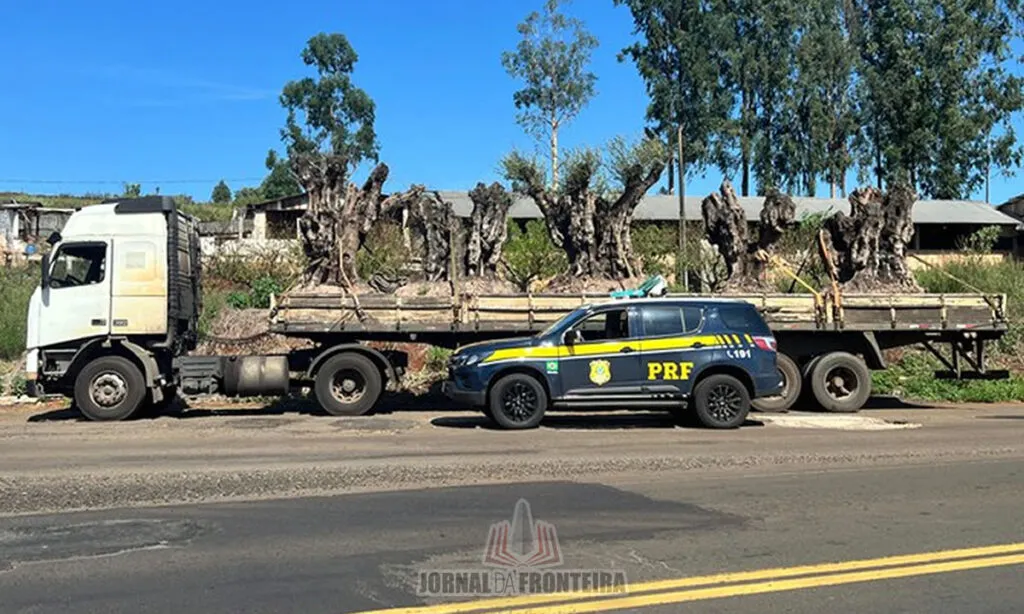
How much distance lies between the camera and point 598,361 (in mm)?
13133

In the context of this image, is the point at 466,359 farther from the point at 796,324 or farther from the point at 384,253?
the point at 384,253

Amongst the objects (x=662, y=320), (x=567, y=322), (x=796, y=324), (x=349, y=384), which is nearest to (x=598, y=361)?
(x=567, y=322)

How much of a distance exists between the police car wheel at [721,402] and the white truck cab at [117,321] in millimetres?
6945

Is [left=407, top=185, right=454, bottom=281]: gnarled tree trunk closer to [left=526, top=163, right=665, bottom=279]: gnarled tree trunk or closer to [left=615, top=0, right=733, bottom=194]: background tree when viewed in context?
[left=526, top=163, right=665, bottom=279]: gnarled tree trunk

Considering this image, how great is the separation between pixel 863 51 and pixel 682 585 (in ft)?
172

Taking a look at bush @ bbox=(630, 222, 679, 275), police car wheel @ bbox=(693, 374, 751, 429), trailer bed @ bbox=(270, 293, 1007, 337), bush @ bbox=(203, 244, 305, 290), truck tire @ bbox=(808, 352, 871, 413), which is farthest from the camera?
bush @ bbox=(630, 222, 679, 275)

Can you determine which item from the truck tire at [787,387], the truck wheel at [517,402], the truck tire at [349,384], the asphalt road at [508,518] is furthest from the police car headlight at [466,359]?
the truck tire at [787,387]

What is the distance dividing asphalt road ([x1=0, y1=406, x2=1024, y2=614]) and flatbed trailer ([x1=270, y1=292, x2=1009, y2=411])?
319 cm

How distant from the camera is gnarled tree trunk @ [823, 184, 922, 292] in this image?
21047mm

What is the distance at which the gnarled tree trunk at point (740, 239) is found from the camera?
21.1m

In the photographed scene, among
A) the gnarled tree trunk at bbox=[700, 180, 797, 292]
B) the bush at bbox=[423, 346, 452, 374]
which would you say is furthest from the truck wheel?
the gnarled tree trunk at bbox=[700, 180, 797, 292]

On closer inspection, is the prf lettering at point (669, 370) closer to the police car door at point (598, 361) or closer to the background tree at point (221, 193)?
the police car door at point (598, 361)

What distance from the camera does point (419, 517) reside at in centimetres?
701

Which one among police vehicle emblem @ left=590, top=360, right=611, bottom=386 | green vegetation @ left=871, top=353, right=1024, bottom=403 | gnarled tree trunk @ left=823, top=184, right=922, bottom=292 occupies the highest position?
gnarled tree trunk @ left=823, top=184, right=922, bottom=292
